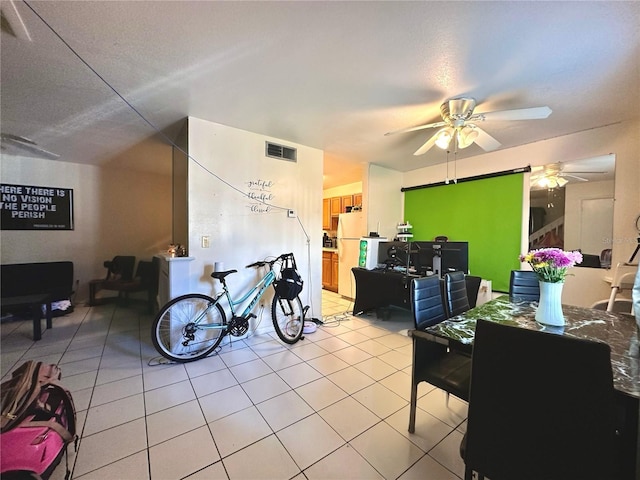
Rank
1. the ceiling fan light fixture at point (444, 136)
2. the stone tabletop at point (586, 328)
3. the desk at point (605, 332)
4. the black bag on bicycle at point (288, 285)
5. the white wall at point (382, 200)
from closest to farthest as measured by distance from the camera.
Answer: the desk at point (605, 332) → the stone tabletop at point (586, 328) → the ceiling fan light fixture at point (444, 136) → the black bag on bicycle at point (288, 285) → the white wall at point (382, 200)

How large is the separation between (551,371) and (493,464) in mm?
487

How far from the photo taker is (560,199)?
3.07m

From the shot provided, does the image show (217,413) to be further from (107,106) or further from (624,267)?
(624,267)

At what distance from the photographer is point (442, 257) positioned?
10.6 feet

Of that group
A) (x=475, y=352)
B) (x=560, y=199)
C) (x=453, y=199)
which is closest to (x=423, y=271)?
(x=453, y=199)

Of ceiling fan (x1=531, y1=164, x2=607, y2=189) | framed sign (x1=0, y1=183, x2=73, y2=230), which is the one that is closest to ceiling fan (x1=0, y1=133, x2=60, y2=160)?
framed sign (x1=0, y1=183, x2=73, y2=230)

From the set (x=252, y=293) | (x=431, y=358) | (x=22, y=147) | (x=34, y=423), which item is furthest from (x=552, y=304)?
(x=22, y=147)

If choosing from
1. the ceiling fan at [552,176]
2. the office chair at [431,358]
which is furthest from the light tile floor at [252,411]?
the ceiling fan at [552,176]

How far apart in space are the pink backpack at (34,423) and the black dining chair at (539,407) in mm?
1940

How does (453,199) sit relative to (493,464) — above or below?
above

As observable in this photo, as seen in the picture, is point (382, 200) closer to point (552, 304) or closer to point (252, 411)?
point (552, 304)

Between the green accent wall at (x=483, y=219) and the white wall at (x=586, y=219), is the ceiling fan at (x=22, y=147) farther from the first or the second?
the white wall at (x=586, y=219)

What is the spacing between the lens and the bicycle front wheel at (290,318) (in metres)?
3.00

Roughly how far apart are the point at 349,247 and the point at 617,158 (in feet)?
11.7
